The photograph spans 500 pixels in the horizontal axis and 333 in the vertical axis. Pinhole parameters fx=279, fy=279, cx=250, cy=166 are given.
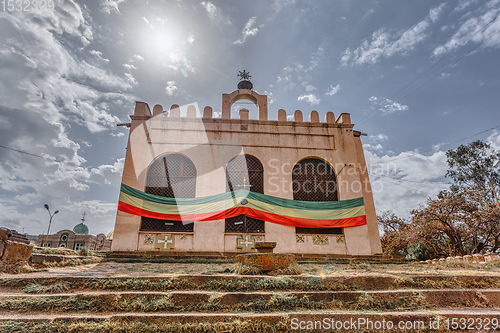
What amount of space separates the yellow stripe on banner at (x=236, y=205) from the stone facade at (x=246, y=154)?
0.57 metres

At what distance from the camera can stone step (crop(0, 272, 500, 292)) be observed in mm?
4586

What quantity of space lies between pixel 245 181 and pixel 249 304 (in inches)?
353

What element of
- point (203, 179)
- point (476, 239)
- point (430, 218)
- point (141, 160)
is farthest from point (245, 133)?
point (476, 239)

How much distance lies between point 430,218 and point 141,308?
17.4 m

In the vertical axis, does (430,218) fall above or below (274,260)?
above

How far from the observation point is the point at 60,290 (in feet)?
14.5

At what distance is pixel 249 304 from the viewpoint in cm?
396

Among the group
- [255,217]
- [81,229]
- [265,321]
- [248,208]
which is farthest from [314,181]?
[81,229]

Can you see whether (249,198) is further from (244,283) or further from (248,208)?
(244,283)

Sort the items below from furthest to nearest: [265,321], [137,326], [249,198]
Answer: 1. [249,198]
2. [265,321]
3. [137,326]

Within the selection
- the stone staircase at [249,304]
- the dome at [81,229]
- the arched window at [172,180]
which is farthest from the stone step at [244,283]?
the dome at [81,229]

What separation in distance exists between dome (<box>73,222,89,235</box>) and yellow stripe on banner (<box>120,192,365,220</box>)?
33352mm

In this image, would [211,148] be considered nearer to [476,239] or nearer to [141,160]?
[141,160]

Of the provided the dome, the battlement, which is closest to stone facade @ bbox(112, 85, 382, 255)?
the battlement
